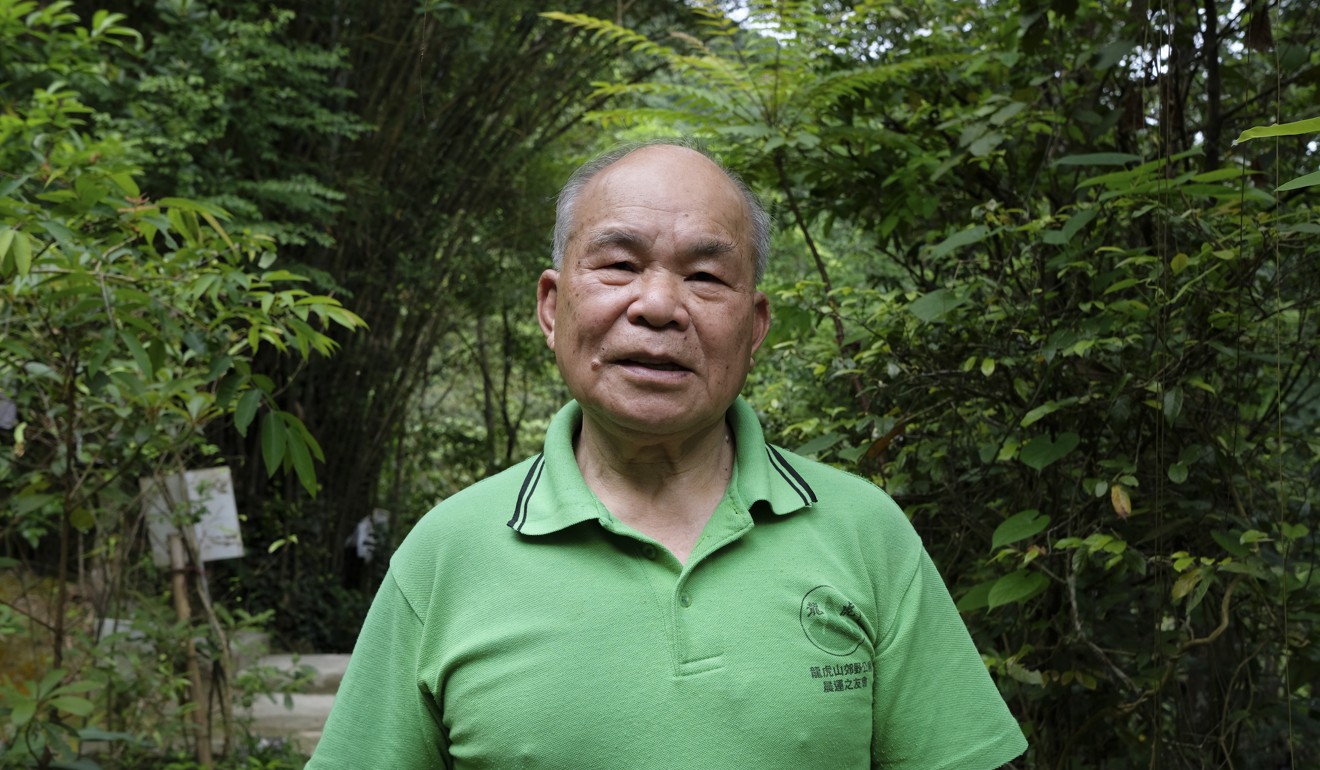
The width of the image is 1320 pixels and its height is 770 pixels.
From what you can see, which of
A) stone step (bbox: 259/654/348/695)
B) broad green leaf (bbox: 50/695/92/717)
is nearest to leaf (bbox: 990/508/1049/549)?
broad green leaf (bbox: 50/695/92/717)

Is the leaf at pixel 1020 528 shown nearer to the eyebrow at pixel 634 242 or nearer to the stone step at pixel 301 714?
the eyebrow at pixel 634 242

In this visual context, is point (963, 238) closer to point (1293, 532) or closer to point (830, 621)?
point (1293, 532)

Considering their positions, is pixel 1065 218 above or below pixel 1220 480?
above

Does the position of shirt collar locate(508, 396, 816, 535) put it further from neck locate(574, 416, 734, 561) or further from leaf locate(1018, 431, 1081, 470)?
leaf locate(1018, 431, 1081, 470)

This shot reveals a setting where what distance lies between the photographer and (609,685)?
113cm

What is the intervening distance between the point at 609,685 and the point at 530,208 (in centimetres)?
935

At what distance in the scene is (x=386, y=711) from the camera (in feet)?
3.94

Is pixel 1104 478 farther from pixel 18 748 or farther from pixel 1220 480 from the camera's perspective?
pixel 18 748

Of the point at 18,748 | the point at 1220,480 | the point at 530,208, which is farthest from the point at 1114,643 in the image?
the point at 530,208

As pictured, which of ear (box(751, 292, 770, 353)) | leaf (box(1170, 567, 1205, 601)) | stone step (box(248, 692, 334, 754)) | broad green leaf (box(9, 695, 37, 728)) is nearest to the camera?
ear (box(751, 292, 770, 353))

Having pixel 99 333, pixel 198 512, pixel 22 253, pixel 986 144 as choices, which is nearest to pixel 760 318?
pixel 986 144

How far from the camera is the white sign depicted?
4.03 meters

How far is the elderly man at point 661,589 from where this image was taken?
113 cm

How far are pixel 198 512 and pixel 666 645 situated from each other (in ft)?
10.9
